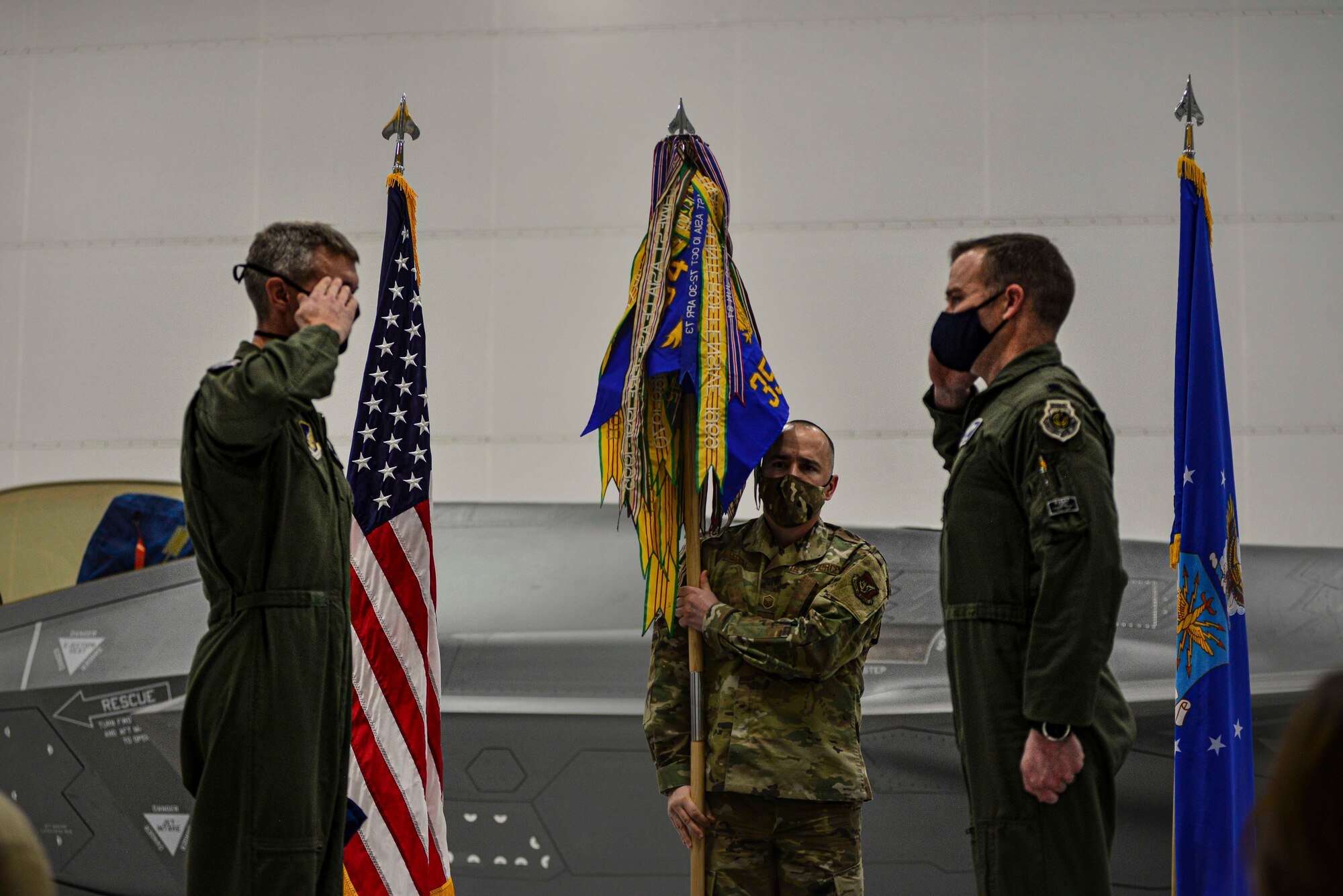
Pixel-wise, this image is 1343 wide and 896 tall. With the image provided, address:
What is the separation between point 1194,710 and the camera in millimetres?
Result: 2854

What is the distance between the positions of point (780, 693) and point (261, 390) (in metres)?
1.28

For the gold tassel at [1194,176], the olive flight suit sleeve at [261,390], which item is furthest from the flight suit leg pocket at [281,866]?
the gold tassel at [1194,176]

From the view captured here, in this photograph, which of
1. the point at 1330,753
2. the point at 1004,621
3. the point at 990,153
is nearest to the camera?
the point at 1330,753

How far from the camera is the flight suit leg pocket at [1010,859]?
6.70 feet

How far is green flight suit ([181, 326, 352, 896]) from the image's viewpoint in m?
2.14

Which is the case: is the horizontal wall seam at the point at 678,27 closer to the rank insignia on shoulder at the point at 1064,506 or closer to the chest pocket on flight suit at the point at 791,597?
the chest pocket on flight suit at the point at 791,597

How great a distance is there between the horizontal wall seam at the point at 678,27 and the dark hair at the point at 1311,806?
16.5 feet

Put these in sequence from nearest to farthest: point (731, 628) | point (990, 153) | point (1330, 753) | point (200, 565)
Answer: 1. point (1330, 753)
2. point (200, 565)
3. point (731, 628)
4. point (990, 153)

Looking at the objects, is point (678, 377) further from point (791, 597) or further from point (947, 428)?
point (947, 428)

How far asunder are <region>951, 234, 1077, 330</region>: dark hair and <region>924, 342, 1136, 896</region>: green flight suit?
134 millimetres

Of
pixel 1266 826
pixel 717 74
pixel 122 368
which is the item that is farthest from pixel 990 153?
pixel 1266 826

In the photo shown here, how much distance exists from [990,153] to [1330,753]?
4861 millimetres

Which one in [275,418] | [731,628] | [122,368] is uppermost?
[122,368]

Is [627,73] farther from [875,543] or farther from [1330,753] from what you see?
[1330,753]
